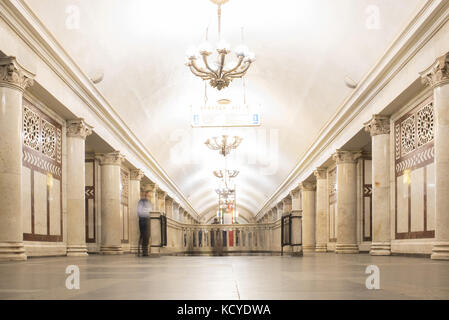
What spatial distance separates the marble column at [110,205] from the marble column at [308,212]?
10395 mm

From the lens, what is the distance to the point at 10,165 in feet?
27.1

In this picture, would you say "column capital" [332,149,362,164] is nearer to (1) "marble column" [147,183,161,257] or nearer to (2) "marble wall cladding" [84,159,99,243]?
(1) "marble column" [147,183,161,257]

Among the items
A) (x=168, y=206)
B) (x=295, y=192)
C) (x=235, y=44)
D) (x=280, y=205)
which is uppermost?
(x=235, y=44)

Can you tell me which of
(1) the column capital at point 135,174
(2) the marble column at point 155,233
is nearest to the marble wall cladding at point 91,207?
(1) the column capital at point 135,174

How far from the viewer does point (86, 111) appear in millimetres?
13188

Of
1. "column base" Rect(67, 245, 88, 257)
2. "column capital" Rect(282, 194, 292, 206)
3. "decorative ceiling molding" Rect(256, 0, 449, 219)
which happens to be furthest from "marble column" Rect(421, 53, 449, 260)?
"column capital" Rect(282, 194, 292, 206)

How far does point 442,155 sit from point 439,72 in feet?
4.75

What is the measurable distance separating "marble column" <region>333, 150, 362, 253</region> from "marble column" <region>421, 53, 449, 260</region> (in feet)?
24.5

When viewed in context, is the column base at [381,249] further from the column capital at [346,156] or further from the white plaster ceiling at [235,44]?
the column capital at [346,156]

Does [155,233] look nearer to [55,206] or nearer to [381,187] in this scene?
[55,206]

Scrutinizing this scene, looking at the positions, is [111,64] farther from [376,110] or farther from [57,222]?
[376,110]

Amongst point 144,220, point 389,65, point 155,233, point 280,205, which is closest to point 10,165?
point 144,220
